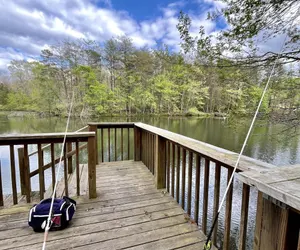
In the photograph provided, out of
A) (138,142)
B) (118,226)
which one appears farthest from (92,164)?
(138,142)

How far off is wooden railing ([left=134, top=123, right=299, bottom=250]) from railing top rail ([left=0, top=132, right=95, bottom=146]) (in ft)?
3.08

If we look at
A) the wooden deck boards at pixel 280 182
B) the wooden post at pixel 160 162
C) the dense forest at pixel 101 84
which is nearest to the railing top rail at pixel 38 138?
the wooden post at pixel 160 162

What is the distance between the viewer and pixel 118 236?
5.01ft

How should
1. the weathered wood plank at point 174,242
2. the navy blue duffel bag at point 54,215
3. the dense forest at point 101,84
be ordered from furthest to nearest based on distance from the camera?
the dense forest at point 101,84
the navy blue duffel bag at point 54,215
the weathered wood plank at point 174,242

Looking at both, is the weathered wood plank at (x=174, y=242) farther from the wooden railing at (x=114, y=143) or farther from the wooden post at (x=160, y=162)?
the wooden railing at (x=114, y=143)

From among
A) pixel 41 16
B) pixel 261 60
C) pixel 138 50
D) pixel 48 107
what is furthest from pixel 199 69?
pixel 48 107

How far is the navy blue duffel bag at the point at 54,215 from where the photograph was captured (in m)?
1.53

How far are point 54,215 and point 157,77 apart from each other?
19.6 metres

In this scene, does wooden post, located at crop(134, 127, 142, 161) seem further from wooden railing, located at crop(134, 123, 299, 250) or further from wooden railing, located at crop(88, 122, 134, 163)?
wooden railing, located at crop(88, 122, 134, 163)

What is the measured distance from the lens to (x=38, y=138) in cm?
193

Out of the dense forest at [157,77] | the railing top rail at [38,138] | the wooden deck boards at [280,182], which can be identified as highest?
the dense forest at [157,77]

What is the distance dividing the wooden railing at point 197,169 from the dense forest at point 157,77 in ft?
5.43

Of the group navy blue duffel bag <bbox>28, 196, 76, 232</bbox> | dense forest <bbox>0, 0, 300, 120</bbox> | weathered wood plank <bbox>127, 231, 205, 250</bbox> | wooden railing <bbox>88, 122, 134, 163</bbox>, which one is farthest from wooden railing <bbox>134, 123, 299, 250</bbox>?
dense forest <bbox>0, 0, 300, 120</bbox>

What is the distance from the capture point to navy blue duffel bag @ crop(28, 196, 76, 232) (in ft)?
5.03
